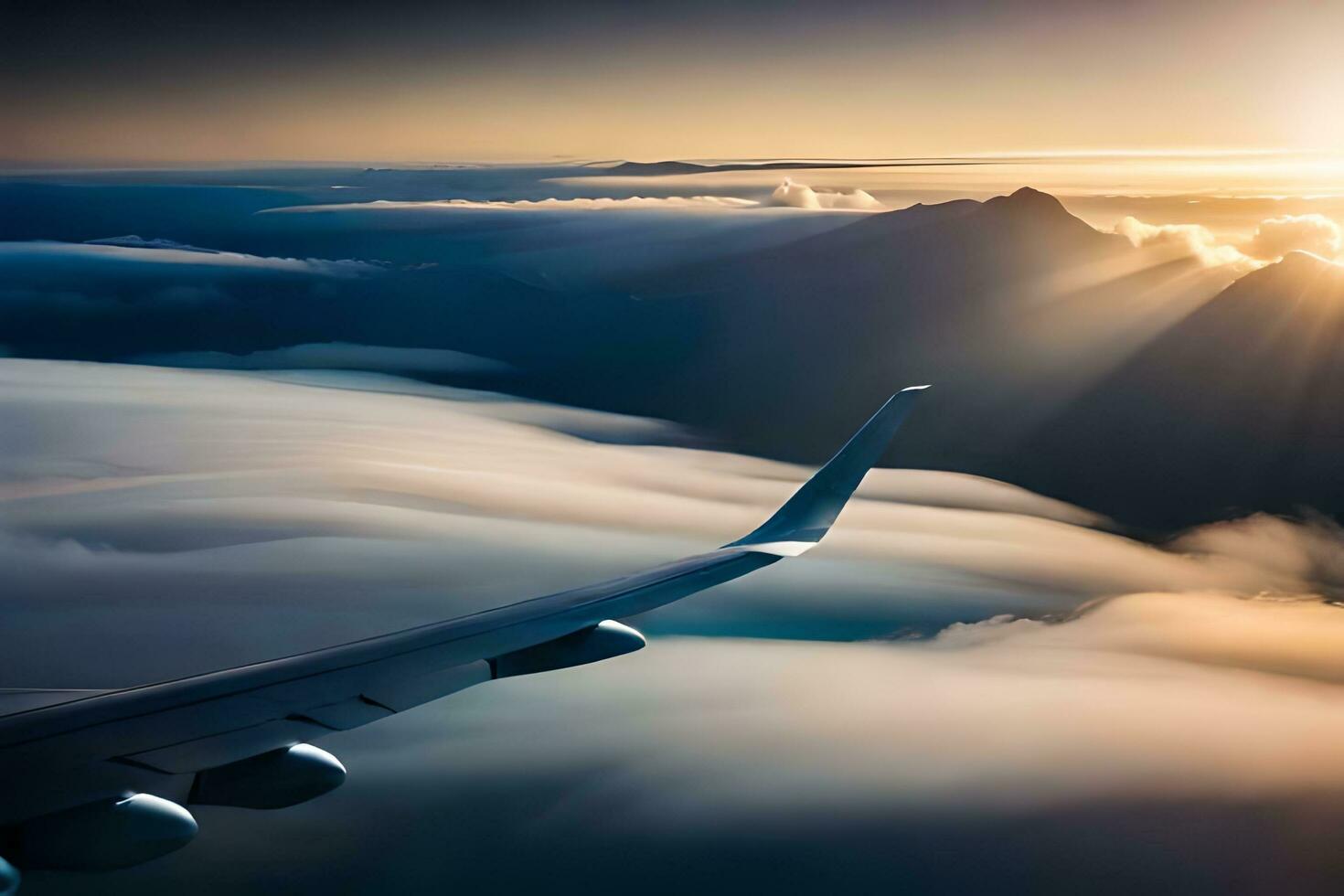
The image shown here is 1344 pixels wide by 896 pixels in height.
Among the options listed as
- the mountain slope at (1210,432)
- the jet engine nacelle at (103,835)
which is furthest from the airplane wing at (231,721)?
the mountain slope at (1210,432)

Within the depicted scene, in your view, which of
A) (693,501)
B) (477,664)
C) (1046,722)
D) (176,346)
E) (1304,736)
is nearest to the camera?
(477,664)

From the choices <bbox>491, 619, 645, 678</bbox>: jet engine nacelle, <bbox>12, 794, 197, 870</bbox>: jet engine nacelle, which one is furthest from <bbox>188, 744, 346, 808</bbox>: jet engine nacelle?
<bbox>491, 619, 645, 678</bbox>: jet engine nacelle

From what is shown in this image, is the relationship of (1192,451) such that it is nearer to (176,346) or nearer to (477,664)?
(176,346)

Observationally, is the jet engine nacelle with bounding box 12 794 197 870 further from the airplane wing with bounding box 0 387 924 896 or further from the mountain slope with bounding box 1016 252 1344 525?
the mountain slope with bounding box 1016 252 1344 525

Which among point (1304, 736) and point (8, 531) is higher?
point (8, 531)

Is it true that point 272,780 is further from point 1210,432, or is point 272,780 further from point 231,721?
point 1210,432

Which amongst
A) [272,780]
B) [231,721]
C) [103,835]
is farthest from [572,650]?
[103,835]

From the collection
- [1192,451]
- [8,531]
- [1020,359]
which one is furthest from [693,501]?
[1020,359]

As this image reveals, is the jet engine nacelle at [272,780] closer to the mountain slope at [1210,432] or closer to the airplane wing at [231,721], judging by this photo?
the airplane wing at [231,721]
